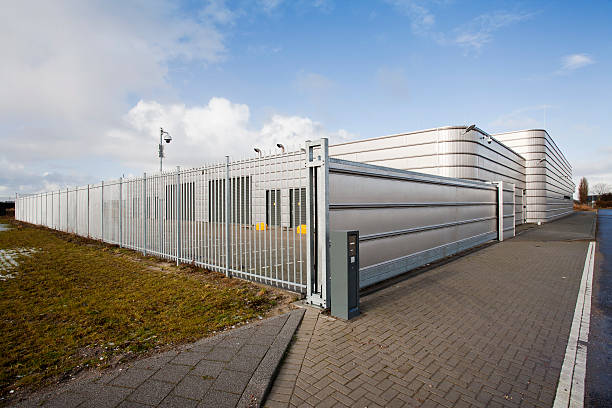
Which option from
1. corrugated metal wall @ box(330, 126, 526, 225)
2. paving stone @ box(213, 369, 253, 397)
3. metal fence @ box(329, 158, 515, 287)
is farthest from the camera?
corrugated metal wall @ box(330, 126, 526, 225)

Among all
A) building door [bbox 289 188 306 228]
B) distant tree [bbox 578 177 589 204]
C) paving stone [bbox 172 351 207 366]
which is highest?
distant tree [bbox 578 177 589 204]

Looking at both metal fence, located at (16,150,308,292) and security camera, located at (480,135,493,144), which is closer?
metal fence, located at (16,150,308,292)

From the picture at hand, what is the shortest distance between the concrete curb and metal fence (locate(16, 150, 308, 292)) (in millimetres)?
1268

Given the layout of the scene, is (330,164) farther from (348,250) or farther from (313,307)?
(313,307)

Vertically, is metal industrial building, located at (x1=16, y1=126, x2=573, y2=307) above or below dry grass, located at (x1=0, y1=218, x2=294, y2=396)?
above

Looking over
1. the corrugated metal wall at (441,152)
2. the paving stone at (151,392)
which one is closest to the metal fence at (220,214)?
the paving stone at (151,392)

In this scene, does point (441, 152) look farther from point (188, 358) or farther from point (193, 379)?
point (193, 379)

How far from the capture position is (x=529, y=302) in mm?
5652

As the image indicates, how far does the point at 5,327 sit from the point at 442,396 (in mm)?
5624

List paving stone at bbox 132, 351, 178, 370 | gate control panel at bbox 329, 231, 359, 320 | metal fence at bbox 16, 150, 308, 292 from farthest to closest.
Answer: metal fence at bbox 16, 150, 308, 292 → gate control panel at bbox 329, 231, 359, 320 → paving stone at bbox 132, 351, 178, 370

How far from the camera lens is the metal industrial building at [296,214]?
17.9 feet

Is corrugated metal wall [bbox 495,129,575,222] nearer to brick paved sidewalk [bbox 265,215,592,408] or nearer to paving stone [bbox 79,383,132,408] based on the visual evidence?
brick paved sidewalk [bbox 265,215,592,408]

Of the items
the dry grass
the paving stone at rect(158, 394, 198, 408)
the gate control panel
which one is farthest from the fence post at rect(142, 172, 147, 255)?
the paving stone at rect(158, 394, 198, 408)

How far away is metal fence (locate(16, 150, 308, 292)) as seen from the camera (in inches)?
238
